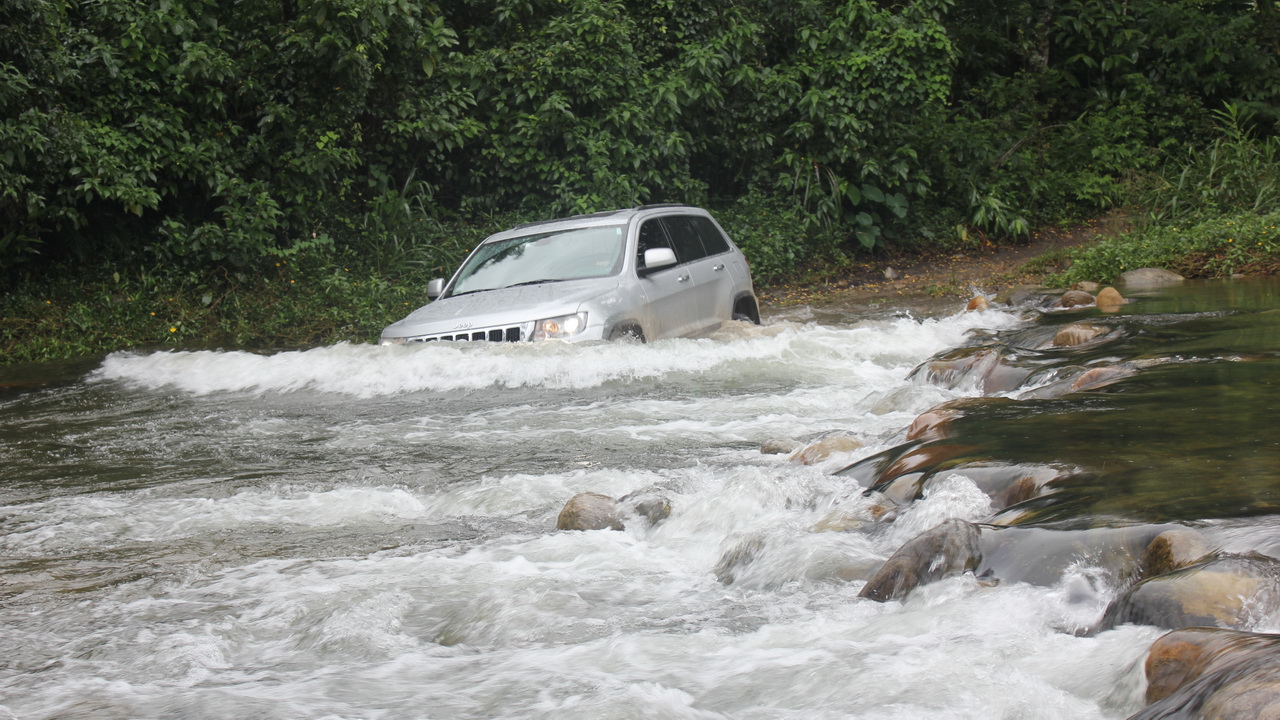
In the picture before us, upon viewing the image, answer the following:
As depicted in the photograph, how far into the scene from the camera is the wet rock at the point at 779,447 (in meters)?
5.69

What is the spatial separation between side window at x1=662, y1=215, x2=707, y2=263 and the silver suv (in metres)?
0.01

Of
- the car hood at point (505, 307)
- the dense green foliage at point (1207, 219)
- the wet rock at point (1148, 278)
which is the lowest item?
the wet rock at point (1148, 278)

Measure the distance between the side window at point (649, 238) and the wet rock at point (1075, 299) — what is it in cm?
442

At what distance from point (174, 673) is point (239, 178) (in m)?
10.4


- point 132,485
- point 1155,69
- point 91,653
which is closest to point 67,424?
point 132,485

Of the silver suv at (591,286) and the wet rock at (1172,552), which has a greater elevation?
the silver suv at (591,286)

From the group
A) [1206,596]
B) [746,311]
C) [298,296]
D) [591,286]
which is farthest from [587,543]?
[298,296]

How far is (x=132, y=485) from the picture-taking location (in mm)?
5656

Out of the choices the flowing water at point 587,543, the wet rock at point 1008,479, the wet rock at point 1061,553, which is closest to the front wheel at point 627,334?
the flowing water at point 587,543

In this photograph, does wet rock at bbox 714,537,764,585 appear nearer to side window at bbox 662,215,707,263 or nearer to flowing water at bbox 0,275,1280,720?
flowing water at bbox 0,275,1280,720

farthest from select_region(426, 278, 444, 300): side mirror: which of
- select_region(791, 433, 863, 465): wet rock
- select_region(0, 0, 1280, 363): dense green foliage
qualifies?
select_region(791, 433, 863, 465): wet rock

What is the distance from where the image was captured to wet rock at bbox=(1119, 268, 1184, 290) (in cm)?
1187

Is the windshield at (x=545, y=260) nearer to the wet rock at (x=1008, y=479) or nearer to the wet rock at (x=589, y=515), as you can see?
the wet rock at (x=589, y=515)

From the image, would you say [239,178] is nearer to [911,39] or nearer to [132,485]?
[132,485]
